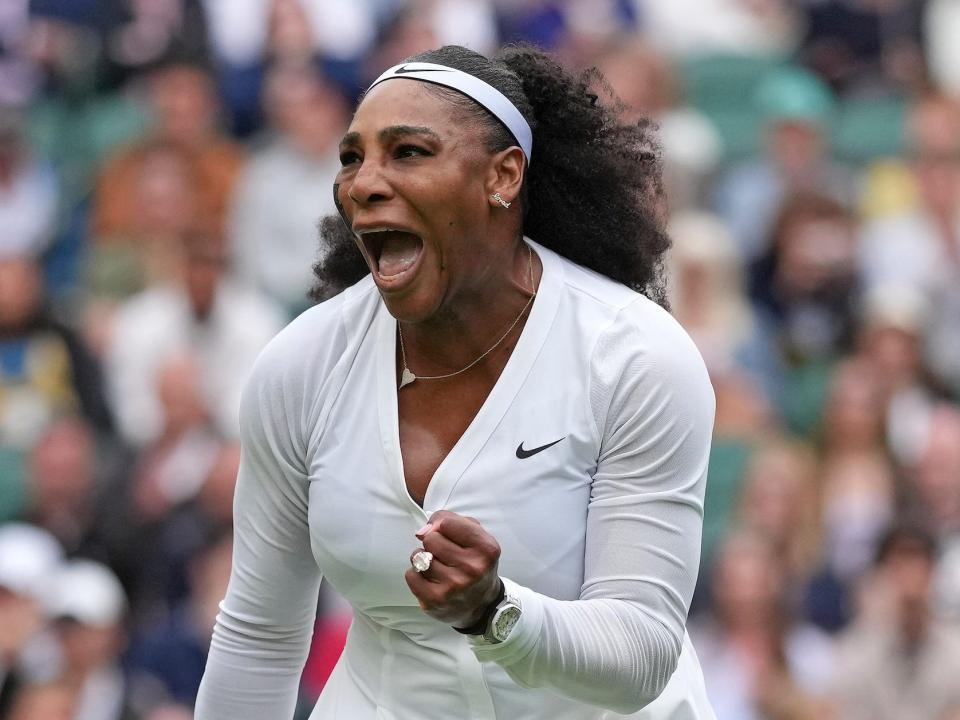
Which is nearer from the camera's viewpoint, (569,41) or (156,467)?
(156,467)

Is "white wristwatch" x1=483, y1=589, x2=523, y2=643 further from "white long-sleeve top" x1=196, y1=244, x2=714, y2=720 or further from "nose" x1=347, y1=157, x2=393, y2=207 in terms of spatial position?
"nose" x1=347, y1=157, x2=393, y2=207

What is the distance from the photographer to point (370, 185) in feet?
8.09

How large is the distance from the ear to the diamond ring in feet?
1.91

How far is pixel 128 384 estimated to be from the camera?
22.2 feet

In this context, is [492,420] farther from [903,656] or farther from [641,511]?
[903,656]

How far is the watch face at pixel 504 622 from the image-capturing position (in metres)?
2.29

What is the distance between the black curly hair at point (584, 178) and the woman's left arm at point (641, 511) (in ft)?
0.80

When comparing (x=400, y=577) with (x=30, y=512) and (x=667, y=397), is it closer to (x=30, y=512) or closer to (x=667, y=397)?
(x=667, y=397)

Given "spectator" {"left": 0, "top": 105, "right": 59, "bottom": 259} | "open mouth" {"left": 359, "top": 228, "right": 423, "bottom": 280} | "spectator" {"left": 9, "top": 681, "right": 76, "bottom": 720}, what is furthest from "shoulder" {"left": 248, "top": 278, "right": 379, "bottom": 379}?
"spectator" {"left": 0, "top": 105, "right": 59, "bottom": 259}

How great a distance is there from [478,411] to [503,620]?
41cm

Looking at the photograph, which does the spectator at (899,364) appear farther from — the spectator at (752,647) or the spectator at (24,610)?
the spectator at (24,610)

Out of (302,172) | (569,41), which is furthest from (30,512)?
(569,41)

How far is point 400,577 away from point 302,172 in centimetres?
515

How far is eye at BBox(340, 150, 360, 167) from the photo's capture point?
101 inches
